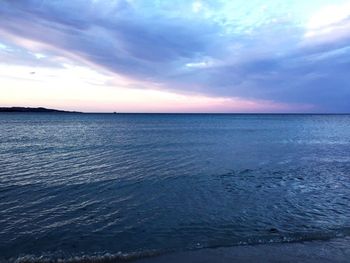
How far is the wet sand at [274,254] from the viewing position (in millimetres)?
8875

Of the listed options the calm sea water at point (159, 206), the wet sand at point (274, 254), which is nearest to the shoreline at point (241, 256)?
the wet sand at point (274, 254)

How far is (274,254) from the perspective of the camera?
927 cm

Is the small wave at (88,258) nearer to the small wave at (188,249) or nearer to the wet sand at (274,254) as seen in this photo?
the small wave at (188,249)

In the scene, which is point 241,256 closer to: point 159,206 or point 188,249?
point 188,249

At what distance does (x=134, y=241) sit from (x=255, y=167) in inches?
648

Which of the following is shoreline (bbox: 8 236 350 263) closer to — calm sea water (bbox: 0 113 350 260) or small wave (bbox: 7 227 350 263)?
small wave (bbox: 7 227 350 263)

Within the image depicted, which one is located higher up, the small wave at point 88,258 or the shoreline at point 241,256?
the shoreline at point 241,256

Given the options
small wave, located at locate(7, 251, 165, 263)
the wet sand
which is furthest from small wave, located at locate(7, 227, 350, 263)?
the wet sand

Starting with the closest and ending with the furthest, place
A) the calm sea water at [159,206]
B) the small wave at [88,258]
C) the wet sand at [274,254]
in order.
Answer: the wet sand at [274,254], the small wave at [88,258], the calm sea water at [159,206]

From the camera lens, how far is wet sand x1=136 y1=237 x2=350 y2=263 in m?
8.88

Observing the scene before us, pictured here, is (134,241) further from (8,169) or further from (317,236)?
(8,169)

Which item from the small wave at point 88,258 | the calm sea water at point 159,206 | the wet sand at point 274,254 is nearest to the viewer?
the wet sand at point 274,254

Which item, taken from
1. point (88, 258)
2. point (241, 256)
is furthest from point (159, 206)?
point (241, 256)

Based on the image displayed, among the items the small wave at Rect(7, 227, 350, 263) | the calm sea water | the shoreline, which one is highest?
the shoreline
